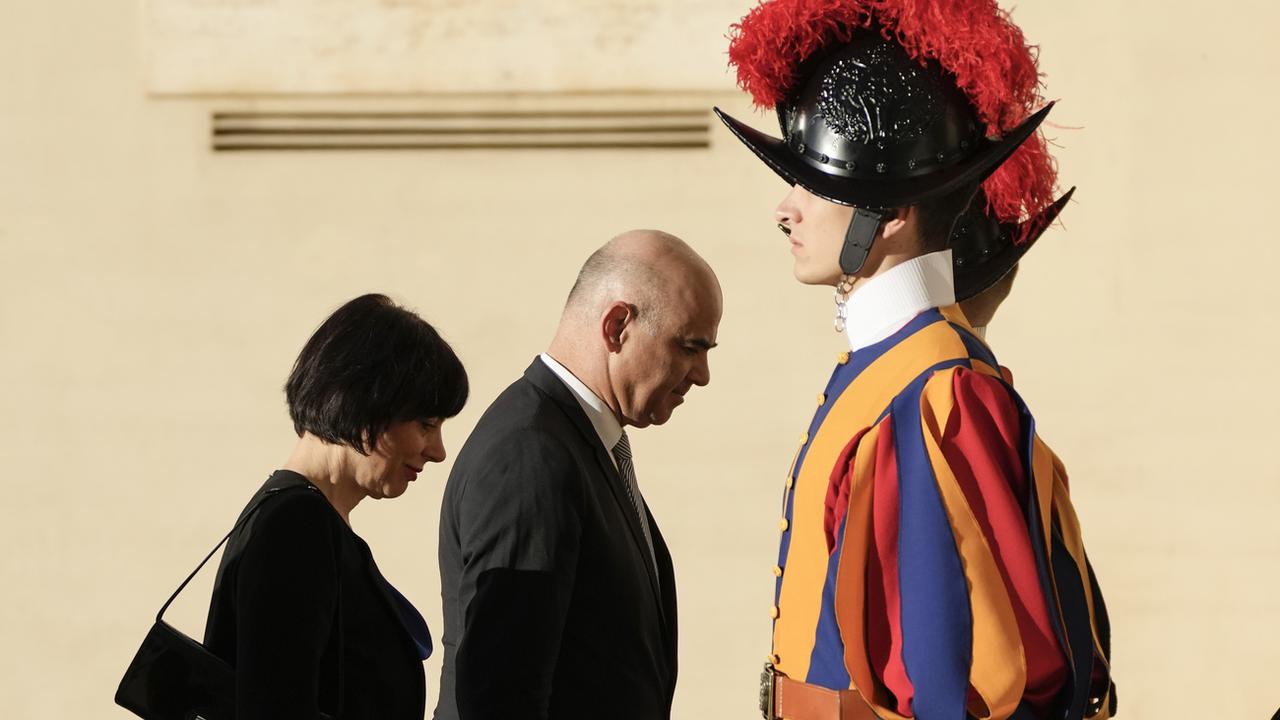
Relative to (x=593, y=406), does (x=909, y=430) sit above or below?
below

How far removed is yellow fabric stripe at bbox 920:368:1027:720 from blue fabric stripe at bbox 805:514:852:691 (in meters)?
0.16

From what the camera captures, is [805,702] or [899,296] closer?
[805,702]

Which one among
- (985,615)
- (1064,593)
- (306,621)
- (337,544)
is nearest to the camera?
(985,615)

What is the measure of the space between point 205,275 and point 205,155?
44 cm

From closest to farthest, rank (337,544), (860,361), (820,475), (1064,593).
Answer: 1. (1064,593)
2. (820,475)
3. (860,361)
4. (337,544)

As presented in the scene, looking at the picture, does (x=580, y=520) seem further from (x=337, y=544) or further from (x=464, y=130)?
(x=464, y=130)

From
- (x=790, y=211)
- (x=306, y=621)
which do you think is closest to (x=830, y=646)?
(x=790, y=211)

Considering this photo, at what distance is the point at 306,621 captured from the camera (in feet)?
8.07

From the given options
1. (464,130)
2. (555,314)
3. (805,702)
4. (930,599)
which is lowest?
(805,702)

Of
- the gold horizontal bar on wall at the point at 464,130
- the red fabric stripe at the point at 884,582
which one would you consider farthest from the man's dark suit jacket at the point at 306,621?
the gold horizontal bar on wall at the point at 464,130

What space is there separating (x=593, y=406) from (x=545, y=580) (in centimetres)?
47

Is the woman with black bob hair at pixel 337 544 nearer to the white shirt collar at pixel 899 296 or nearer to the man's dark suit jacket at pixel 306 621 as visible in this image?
the man's dark suit jacket at pixel 306 621

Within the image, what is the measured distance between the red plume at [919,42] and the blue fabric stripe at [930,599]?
57 cm

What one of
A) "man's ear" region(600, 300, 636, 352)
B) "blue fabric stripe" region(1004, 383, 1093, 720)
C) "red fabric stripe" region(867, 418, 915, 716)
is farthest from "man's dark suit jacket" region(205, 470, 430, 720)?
"blue fabric stripe" region(1004, 383, 1093, 720)
